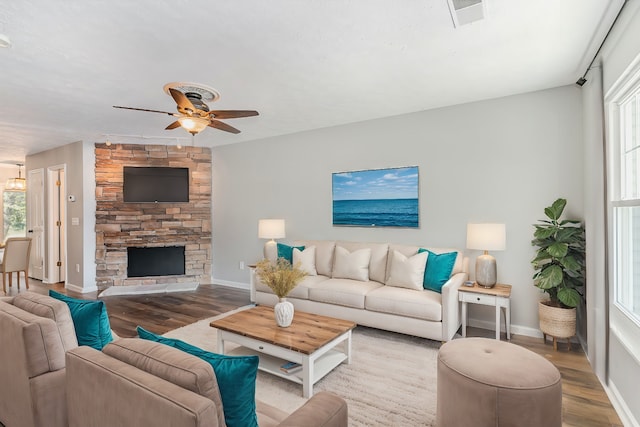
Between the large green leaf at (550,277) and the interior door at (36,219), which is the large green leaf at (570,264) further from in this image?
the interior door at (36,219)

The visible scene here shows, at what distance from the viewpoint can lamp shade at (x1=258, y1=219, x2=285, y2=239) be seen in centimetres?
493

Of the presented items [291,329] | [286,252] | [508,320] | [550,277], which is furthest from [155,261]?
[550,277]

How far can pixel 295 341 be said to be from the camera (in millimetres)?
2453

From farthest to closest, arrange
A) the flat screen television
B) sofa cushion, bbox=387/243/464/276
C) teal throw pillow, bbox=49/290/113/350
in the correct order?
the flat screen television < sofa cushion, bbox=387/243/464/276 < teal throw pillow, bbox=49/290/113/350

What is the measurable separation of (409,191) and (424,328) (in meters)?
1.73

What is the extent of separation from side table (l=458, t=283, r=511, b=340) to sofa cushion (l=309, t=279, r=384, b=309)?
95 cm

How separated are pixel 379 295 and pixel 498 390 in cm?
189

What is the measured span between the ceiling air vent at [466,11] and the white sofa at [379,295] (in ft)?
7.39

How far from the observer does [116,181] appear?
18.6 feet

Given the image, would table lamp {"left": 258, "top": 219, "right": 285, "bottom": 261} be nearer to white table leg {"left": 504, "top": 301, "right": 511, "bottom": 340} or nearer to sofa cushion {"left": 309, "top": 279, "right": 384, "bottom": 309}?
sofa cushion {"left": 309, "top": 279, "right": 384, "bottom": 309}

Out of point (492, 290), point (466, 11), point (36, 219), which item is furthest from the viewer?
point (36, 219)

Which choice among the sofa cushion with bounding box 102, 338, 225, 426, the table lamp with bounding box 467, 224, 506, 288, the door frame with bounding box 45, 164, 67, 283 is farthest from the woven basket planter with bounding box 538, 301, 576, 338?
the door frame with bounding box 45, 164, 67, 283

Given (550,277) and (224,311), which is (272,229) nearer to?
(224,311)

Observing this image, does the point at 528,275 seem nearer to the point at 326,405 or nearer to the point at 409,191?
the point at 409,191
